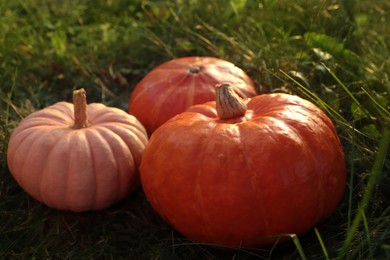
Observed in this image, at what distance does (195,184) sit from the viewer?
7.14 feet

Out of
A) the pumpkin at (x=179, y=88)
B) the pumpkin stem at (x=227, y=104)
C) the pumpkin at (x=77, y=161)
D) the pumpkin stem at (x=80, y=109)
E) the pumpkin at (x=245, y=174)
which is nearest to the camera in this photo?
the pumpkin at (x=245, y=174)

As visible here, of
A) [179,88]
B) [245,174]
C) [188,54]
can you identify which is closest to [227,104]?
[245,174]

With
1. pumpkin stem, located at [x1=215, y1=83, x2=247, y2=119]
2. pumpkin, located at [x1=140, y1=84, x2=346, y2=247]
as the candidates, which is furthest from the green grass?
pumpkin stem, located at [x1=215, y1=83, x2=247, y2=119]

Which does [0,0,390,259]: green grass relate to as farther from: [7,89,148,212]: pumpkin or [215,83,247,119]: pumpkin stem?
[215,83,247,119]: pumpkin stem

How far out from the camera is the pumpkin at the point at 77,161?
2498 millimetres

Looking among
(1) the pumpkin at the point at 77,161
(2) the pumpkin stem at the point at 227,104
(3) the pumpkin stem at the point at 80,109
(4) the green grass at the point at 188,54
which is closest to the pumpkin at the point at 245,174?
(2) the pumpkin stem at the point at 227,104

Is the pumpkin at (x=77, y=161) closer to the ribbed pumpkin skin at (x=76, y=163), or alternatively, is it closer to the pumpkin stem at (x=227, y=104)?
the ribbed pumpkin skin at (x=76, y=163)

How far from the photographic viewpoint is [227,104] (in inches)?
92.2

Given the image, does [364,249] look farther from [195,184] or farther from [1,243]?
[1,243]

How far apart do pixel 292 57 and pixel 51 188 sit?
1499 mm

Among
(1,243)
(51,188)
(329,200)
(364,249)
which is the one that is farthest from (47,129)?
(364,249)

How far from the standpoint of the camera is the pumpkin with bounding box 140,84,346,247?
6.98 feet

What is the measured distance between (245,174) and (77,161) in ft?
2.63

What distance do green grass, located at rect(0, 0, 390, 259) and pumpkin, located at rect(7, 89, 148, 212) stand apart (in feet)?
0.51
